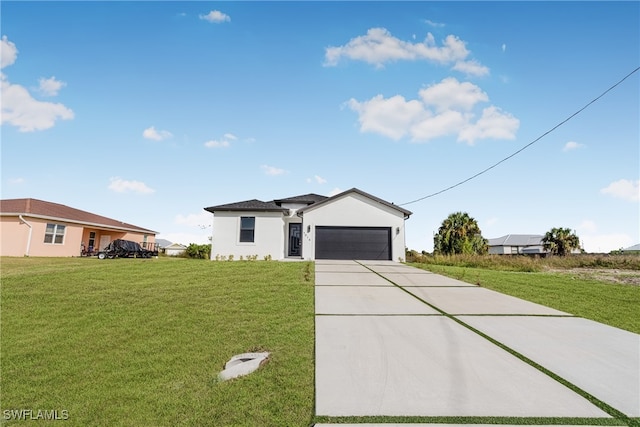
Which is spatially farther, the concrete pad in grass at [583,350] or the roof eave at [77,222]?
the roof eave at [77,222]

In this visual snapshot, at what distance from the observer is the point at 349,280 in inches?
373

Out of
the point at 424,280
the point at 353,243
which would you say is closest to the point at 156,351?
the point at 424,280

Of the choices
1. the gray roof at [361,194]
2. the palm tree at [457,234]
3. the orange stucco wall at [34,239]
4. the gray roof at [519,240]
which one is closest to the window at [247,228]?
the gray roof at [361,194]

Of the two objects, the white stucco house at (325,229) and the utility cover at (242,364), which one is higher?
the white stucco house at (325,229)

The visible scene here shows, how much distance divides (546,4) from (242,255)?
1768 centimetres

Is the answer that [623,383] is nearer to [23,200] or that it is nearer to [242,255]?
[242,255]

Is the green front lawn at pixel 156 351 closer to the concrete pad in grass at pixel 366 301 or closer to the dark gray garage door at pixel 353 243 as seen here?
the concrete pad in grass at pixel 366 301

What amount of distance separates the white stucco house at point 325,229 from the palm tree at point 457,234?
1295 centimetres

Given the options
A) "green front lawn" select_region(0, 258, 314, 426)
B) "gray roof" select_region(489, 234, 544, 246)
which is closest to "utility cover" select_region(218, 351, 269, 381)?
"green front lawn" select_region(0, 258, 314, 426)

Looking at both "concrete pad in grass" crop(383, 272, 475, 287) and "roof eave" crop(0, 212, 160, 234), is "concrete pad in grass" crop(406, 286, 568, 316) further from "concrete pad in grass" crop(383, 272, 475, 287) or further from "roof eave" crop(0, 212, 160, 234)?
"roof eave" crop(0, 212, 160, 234)

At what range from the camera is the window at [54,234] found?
2050 cm

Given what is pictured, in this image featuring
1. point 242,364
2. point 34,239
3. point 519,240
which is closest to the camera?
point 242,364

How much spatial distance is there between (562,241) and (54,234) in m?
50.4

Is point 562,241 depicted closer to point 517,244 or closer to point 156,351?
point 517,244
